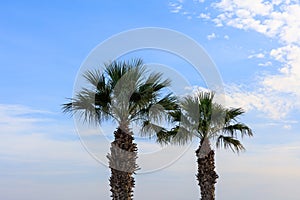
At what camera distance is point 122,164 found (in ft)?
55.8

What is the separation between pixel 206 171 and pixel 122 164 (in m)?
5.29

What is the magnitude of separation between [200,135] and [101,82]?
19.6ft

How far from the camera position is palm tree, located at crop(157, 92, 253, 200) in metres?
20.8

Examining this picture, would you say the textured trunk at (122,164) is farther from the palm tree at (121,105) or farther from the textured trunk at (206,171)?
the textured trunk at (206,171)

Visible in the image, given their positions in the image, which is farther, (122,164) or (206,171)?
(206,171)

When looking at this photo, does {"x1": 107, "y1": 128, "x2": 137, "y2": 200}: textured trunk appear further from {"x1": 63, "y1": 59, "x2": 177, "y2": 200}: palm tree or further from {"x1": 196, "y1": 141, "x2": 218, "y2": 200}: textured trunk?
{"x1": 196, "y1": 141, "x2": 218, "y2": 200}: textured trunk

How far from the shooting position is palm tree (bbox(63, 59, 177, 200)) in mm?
16922

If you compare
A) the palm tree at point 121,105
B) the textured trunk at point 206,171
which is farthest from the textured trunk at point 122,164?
the textured trunk at point 206,171

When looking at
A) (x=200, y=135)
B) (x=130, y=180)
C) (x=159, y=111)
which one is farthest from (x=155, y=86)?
(x=200, y=135)

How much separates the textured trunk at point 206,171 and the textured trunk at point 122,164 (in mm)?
4790

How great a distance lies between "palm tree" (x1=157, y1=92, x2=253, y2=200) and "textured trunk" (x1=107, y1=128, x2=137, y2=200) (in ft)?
12.7

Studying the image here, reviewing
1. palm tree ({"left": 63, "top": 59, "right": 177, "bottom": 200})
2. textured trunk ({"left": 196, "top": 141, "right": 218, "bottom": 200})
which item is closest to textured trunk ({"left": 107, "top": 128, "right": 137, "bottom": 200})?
palm tree ({"left": 63, "top": 59, "right": 177, "bottom": 200})

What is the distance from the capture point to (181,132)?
2070cm

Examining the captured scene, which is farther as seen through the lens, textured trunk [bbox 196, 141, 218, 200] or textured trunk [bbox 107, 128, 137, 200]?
textured trunk [bbox 196, 141, 218, 200]
